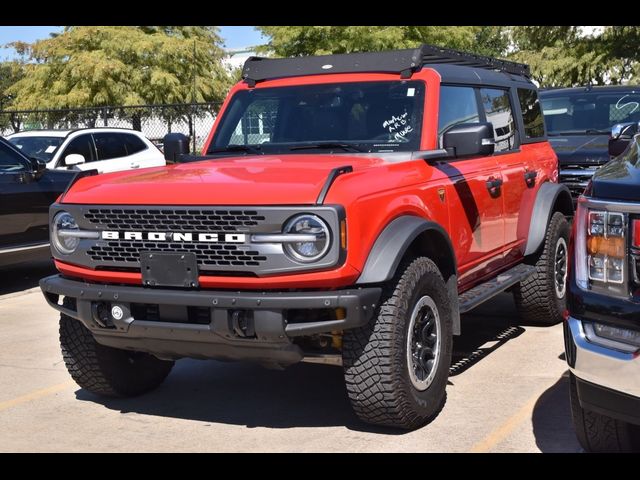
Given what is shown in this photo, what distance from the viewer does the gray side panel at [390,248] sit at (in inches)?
175

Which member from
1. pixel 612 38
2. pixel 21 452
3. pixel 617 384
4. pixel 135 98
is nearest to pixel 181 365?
pixel 21 452

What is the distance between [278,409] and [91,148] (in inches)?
342

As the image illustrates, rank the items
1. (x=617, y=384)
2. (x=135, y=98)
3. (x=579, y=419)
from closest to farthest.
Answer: (x=617, y=384) → (x=579, y=419) → (x=135, y=98)

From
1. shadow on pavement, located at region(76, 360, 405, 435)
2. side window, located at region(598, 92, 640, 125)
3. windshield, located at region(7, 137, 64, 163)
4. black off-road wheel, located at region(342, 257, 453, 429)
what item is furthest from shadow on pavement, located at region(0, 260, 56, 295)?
side window, located at region(598, 92, 640, 125)

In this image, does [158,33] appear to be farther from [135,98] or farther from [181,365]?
[181,365]

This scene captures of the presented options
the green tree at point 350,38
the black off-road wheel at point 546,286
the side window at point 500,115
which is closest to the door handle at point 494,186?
the side window at point 500,115

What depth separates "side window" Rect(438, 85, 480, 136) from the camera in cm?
584

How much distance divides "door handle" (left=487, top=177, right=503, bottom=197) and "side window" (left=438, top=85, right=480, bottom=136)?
0.44 metres

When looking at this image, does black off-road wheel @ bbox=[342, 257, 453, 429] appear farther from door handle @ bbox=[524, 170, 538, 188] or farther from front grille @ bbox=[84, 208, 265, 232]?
door handle @ bbox=[524, 170, 538, 188]

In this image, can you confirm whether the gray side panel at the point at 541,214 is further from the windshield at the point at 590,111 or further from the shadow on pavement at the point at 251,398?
the windshield at the point at 590,111

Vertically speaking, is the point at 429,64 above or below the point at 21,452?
above

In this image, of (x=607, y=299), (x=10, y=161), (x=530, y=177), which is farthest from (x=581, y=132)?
(x=607, y=299)
